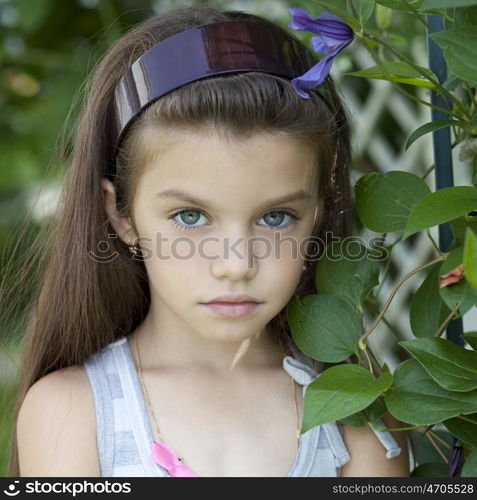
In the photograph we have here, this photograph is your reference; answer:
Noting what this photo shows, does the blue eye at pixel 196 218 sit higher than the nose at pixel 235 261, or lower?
higher

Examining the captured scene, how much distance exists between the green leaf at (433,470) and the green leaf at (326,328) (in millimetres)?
167

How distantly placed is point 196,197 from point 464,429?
36 cm

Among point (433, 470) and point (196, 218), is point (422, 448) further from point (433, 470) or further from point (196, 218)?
point (196, 218)

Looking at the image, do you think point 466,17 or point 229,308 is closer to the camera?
point 466,17

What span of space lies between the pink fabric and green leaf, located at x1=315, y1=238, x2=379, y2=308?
25 cm

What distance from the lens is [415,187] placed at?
89cm

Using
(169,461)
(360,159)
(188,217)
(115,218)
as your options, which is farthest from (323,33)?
(360,159)

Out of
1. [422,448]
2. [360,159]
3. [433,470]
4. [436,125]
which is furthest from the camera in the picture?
[360,159]

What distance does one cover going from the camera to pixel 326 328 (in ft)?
3.05

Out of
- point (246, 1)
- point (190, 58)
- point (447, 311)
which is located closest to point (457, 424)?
point (447, 311)

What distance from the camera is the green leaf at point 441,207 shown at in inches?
29.0

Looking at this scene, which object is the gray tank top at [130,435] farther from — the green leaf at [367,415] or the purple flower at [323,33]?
the purple flower at [323,33]

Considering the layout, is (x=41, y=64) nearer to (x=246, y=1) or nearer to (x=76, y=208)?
(x=246, y=1)

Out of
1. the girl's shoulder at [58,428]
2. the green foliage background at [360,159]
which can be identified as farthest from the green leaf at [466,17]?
the girl's shoulder at [58,428]
